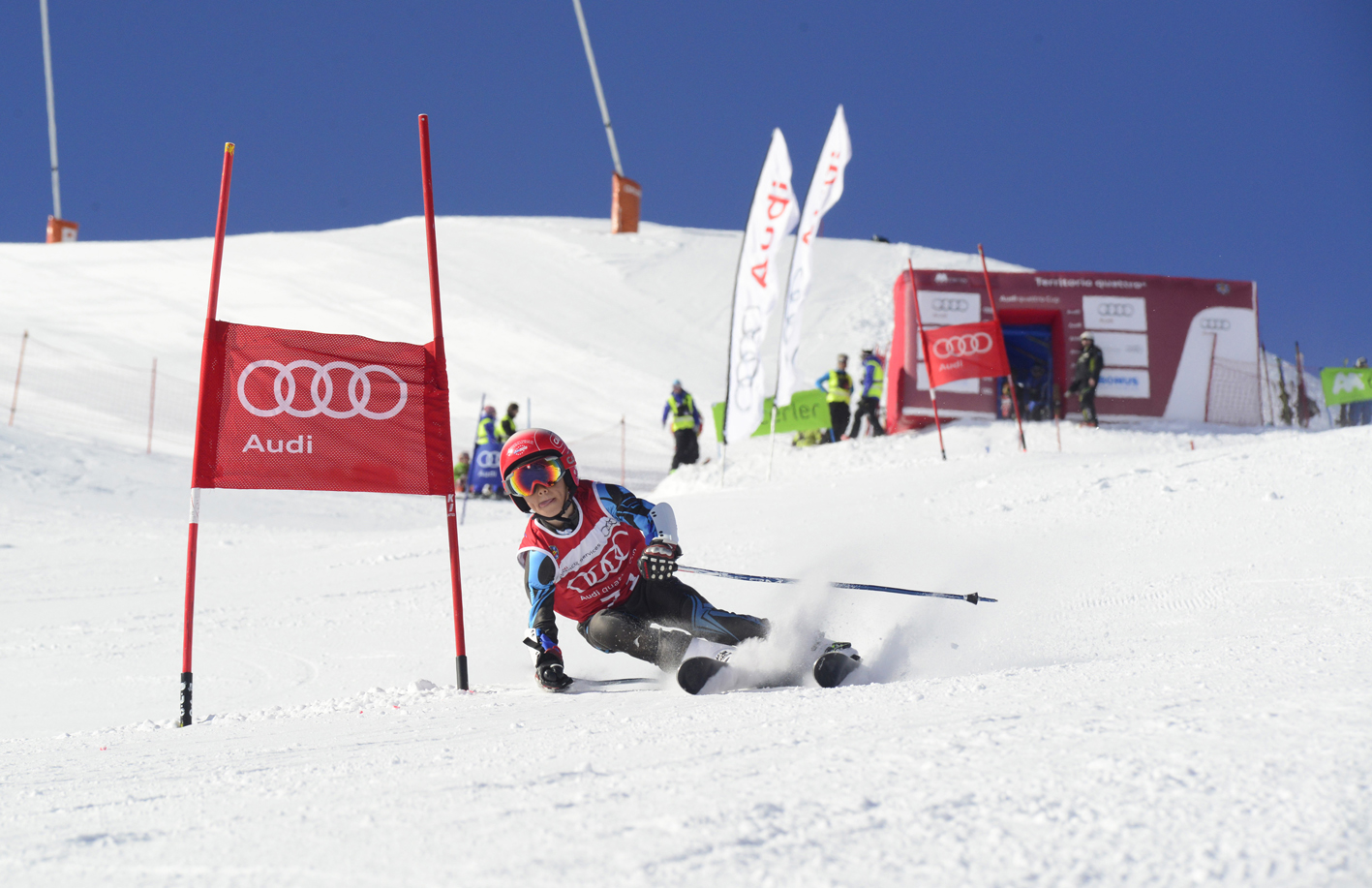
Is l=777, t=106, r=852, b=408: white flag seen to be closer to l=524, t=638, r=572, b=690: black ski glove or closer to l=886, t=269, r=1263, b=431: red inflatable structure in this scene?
l=886, t=269, r=1263, b=431: red inflatable structure

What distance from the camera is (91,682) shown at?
521 cm

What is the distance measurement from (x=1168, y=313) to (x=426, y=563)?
12.9 metres

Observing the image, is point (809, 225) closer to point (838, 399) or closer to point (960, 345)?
point (960, 345)

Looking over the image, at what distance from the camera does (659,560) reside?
162 inches

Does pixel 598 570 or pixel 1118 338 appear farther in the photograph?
pixel 1118 338

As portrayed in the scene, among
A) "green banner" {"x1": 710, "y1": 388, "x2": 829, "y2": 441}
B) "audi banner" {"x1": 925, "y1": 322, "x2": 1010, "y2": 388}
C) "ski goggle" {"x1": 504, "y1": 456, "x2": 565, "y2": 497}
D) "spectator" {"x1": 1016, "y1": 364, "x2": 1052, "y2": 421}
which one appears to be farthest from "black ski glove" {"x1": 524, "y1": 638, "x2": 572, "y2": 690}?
"spectator" {"x1": 1016, "y1": 364, "x2": 1052, "y2": 421}

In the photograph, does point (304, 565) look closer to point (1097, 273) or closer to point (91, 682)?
point (91, 682)

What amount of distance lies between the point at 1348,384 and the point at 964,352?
1118 centimetres

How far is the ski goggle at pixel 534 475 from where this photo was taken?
170 inches

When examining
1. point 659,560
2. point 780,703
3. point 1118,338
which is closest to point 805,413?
point 1118,338

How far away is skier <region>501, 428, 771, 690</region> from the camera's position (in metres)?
4.30

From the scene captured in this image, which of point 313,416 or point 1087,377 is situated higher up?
point 1087,377

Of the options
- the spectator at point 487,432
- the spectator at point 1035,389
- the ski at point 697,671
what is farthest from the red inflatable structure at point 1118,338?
the ski at point 697,671

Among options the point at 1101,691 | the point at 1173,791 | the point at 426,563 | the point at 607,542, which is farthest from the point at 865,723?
the point at 426,563
